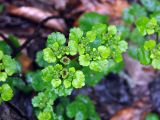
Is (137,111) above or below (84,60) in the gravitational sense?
below

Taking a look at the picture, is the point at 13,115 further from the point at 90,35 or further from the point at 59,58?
the point at 90,35

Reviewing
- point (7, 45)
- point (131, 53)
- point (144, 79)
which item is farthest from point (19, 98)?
point (144, 79)

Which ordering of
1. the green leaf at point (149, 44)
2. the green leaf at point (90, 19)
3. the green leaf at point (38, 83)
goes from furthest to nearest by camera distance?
the green leaf at point (90, 19)
the green leaf at point (38, 83)
the green leaf at point (149, 44)

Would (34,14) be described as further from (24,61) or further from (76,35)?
(76,35)

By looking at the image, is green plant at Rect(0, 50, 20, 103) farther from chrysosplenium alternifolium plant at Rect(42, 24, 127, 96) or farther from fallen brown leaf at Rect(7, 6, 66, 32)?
fallen brown leaf at Rect(7, 6, 66, 32)

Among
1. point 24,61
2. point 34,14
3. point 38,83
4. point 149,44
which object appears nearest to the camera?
point 149,44

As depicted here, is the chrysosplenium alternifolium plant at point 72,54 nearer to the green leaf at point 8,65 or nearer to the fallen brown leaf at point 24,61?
the green leaf at point 8,65

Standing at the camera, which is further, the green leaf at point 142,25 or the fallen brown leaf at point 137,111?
the fallen brown leaf at point 137,111

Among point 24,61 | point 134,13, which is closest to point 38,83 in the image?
point 24,61

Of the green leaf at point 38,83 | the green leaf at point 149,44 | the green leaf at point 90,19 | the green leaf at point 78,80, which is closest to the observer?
the green leaf at point 78,80

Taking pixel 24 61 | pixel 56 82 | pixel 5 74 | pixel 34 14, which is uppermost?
pixel 34 14

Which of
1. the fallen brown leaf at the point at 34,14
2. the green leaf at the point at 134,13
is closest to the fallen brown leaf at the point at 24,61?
the fallen brown leaf at the point at 34,14
